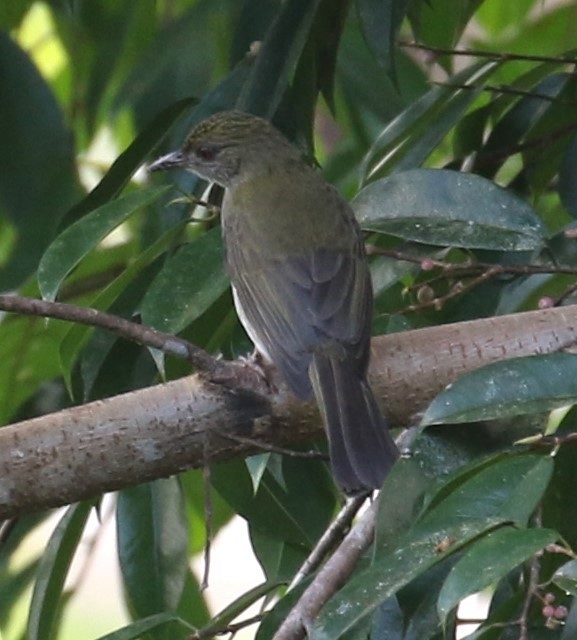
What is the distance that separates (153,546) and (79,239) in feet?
2.24

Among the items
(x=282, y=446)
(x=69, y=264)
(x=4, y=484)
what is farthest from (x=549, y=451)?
(x=69, y=264)

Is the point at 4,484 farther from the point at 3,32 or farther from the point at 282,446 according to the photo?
the point at 3,32

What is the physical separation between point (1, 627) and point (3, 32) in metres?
1.31

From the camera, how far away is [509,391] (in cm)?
179

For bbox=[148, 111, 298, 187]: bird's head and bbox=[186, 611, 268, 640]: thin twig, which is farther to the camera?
bbox=[148, 111, 298, 187]: bird's head

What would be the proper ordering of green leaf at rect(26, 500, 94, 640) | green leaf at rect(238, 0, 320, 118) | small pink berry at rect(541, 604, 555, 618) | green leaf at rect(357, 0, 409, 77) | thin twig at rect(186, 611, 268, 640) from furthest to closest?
1. green leaf at rect(238, 0, 320, 118)
2. green leaf at rect(357, 0, 409, 77)
3. green leaf at rect(26, 500, 94, 640)
4. thin twig at rect(186, 611, 268, 640)
5. small pink berry at rect(541, 604, 555, 618)

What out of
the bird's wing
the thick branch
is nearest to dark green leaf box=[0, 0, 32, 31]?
the bird's wing

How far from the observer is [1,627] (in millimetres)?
3166

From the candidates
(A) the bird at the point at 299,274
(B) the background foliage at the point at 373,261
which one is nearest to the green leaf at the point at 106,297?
(B) the background foliage at the point at 373,261

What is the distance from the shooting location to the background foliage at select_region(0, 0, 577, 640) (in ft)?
5.70

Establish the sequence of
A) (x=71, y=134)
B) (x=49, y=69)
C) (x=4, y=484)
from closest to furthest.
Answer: (x=4, y=484)
(x=71, y=134)
(x=49, y=69)

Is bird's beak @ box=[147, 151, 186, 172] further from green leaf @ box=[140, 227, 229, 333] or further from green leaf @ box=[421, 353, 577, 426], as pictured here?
green leaf @ box=[421, 353, 577, 426]

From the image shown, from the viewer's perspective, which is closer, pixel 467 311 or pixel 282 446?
pixel 282 446

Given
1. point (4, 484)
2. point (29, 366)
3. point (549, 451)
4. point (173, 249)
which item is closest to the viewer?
point (549, 451)
